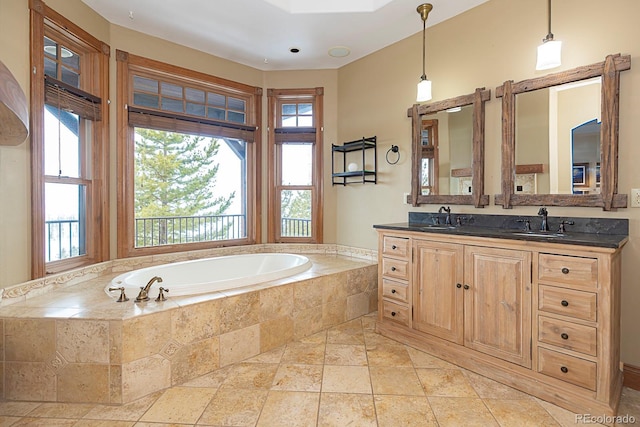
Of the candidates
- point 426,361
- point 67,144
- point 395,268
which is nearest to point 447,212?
point 395,268

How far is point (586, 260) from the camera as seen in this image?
1739mm

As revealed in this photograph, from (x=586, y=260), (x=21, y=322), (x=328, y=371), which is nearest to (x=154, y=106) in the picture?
(x=21, y=322)

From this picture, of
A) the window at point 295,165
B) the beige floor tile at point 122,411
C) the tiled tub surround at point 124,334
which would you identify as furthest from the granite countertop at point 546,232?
the beige floor tile at point 122,411

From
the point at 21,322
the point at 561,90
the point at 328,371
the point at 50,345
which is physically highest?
the point at 561,90

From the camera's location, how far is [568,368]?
180 cm

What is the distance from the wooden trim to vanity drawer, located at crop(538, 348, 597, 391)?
1247 millimetres

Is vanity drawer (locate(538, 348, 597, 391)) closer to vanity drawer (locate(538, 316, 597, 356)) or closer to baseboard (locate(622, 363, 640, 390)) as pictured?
vanity drawer (locate(538, 316, 597, 356))

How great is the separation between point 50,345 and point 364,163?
305cm

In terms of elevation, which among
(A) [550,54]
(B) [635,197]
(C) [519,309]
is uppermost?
(A) [550,54]

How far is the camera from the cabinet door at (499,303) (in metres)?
1.97

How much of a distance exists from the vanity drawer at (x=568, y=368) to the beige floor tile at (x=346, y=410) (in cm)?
103

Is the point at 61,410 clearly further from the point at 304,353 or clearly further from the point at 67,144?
the point at 67,144

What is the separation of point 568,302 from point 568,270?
177 millimetres

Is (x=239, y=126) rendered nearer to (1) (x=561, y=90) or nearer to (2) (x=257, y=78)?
(2) (x=257, y=78)
